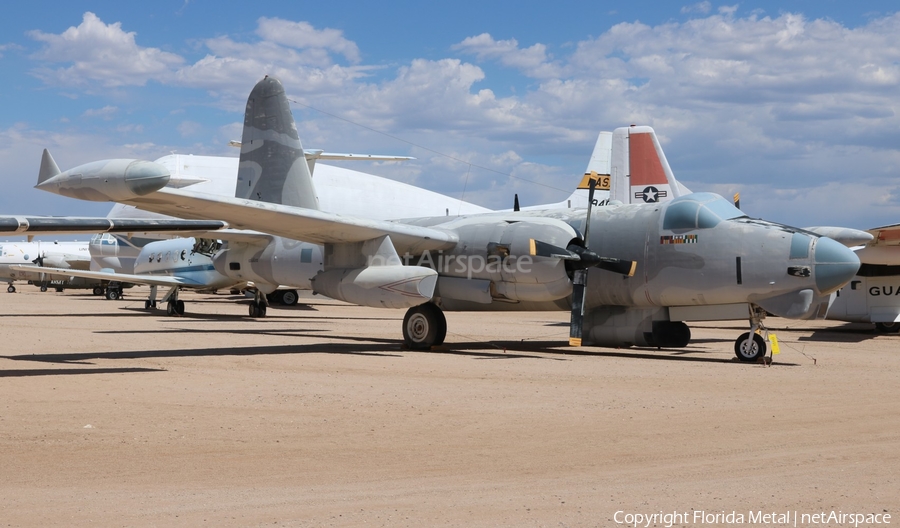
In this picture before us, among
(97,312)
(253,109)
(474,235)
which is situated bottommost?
(97,312)

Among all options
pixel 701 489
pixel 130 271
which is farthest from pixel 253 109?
pixel 130 271

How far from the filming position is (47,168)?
1275 centimetres

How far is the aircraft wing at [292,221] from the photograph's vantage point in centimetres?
1575

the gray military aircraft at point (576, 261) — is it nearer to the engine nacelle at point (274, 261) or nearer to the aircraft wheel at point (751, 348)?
the aircraft wheel at point (751, 348)

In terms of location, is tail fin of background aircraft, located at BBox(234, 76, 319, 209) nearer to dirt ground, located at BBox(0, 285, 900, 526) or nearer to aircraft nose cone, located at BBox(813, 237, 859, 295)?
dirt ground, located at BBox(0, 285, 900, 526)

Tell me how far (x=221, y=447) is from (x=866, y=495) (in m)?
5.29

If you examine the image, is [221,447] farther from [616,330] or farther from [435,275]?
[616,330]

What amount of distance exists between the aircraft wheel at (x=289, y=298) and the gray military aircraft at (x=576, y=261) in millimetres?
24659

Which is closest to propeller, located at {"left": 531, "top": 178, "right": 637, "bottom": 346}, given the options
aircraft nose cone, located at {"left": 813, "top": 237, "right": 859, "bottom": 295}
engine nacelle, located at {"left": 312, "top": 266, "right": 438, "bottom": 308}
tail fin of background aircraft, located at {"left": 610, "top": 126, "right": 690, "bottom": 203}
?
engine nacelle, located at {"left": 312, "top": 266, "right": 438, "bottom": 308}

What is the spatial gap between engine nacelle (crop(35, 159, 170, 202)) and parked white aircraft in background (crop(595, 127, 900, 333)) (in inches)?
608

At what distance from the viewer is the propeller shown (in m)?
17.4

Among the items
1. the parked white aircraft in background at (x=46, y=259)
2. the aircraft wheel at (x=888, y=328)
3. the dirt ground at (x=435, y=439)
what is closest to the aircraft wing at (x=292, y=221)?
the dirt ground at (x=435, y=439)

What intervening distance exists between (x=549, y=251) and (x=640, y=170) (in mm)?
10944

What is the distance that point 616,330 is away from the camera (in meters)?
18.4
